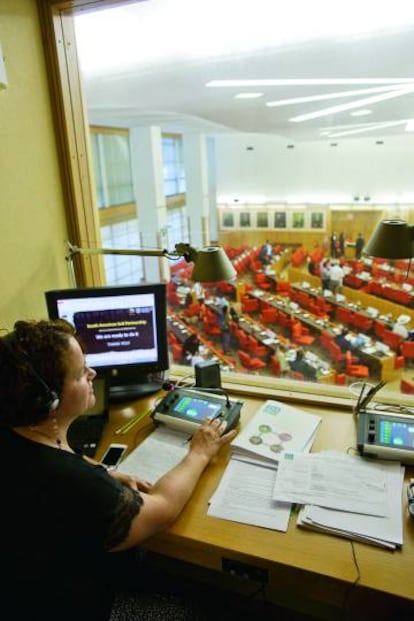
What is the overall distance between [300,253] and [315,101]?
5834 millimetres

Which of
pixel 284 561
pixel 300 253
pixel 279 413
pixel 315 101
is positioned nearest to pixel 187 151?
pixel 300 253

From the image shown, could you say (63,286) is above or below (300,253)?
above

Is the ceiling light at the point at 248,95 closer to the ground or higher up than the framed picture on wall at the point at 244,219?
higher up

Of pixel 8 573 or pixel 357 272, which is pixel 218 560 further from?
pixel 357 272

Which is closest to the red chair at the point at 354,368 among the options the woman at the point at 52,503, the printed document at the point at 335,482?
the printed document at the point at 335,482

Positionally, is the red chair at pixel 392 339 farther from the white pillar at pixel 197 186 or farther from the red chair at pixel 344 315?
the white pillar at pixel 197 186

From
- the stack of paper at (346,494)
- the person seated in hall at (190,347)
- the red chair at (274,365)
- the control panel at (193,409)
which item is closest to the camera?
the stack of paper at (346,494)

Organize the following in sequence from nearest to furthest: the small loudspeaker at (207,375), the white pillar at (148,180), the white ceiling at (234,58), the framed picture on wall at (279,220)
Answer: the small loudspeaker at (207,375), the white ceiling at (234,58), the white pillar at (148,180), the framed picture on wall at (279,220)

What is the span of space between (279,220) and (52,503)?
10.9 m

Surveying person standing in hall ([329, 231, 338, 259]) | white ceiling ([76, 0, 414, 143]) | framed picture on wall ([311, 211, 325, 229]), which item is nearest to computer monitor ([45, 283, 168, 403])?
white ceiling ([76, 0, 414, 143])

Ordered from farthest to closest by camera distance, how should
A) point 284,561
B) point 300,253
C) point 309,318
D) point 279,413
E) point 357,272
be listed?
point 300,253
point 357,272
point 309,318
point 279,413
point 284,561

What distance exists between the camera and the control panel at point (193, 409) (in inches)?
60.2

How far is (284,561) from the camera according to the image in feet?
3.31

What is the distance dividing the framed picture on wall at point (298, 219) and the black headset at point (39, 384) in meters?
10.3
